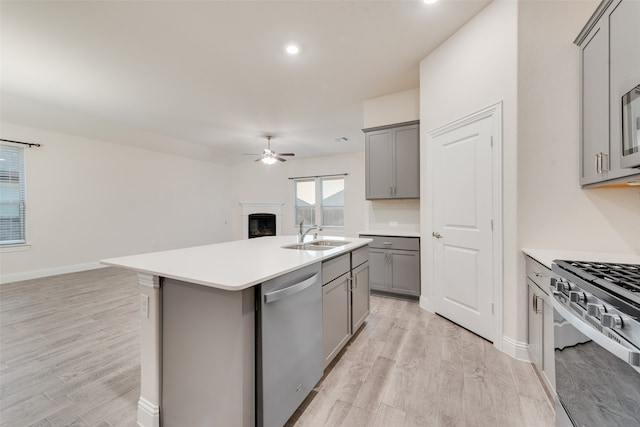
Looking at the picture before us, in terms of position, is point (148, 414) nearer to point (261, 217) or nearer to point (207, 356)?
point (207, 356)

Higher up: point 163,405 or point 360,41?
point 360,41

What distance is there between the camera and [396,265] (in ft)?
11.4

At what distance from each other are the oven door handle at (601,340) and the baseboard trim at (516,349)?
1.07 metres

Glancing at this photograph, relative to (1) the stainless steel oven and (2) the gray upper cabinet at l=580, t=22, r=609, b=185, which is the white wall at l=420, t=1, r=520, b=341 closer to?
(2) the gray upper cabinet at l=580, t=22, r=609, b=185

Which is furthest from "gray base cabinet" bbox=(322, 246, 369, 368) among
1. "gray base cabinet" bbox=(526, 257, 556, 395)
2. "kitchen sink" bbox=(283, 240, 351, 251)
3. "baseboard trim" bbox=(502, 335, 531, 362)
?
"gray base cabinet" bbox=(526, 257, 556, 395)

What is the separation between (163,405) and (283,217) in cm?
698

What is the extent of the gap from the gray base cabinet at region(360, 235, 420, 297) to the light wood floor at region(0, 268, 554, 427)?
1.59 ft

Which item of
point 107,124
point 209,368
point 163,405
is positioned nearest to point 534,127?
point 209,368

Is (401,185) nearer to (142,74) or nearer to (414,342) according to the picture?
(414,342)

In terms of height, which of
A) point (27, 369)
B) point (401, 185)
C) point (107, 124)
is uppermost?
point (107, 124)

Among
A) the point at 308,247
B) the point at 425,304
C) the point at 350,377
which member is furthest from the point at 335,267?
the point at 425,304

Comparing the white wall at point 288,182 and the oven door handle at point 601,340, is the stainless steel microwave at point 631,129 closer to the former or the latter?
the oven door handle at point 601,340

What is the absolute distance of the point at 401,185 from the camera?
12.0 ft

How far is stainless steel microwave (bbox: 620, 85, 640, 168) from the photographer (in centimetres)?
131
